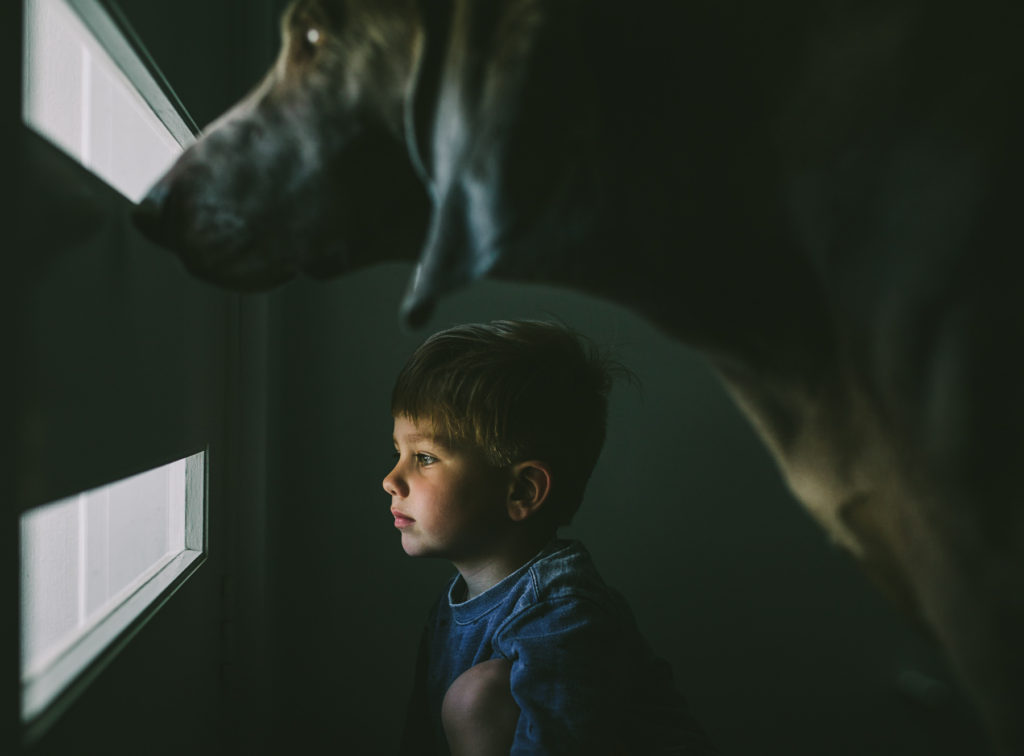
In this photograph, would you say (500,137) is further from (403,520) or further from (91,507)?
(403,520)

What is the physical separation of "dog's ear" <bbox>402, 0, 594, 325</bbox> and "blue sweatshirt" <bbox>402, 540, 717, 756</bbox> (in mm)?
513

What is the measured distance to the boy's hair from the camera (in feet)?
2.93

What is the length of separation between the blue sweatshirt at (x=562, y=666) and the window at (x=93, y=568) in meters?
0.37

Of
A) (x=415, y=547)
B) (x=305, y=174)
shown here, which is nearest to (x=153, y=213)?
(x=305, y=174)

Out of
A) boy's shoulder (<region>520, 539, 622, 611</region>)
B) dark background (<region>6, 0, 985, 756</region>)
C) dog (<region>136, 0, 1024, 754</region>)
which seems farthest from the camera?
dark background (<region>6, 0, 985, 756</region>)

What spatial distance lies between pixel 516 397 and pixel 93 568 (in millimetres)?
508

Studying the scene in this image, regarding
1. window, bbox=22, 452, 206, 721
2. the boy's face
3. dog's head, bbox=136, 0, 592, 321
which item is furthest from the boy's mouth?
dog's head, bbox=136, 0, 592, 321

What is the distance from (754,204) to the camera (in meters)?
0.40

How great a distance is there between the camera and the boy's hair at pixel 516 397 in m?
0.89

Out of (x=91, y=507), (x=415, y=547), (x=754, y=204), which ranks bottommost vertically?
(x=415, y=547)

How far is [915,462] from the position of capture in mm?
350

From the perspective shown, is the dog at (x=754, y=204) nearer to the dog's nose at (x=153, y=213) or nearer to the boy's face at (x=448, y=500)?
the dog's nose at (x=153, y=213)

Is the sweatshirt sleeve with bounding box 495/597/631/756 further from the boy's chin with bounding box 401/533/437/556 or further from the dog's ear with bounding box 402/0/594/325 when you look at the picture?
the dog's ear with bounding box 402/0/594/325

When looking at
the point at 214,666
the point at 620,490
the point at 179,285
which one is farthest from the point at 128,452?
the point at 620,490
